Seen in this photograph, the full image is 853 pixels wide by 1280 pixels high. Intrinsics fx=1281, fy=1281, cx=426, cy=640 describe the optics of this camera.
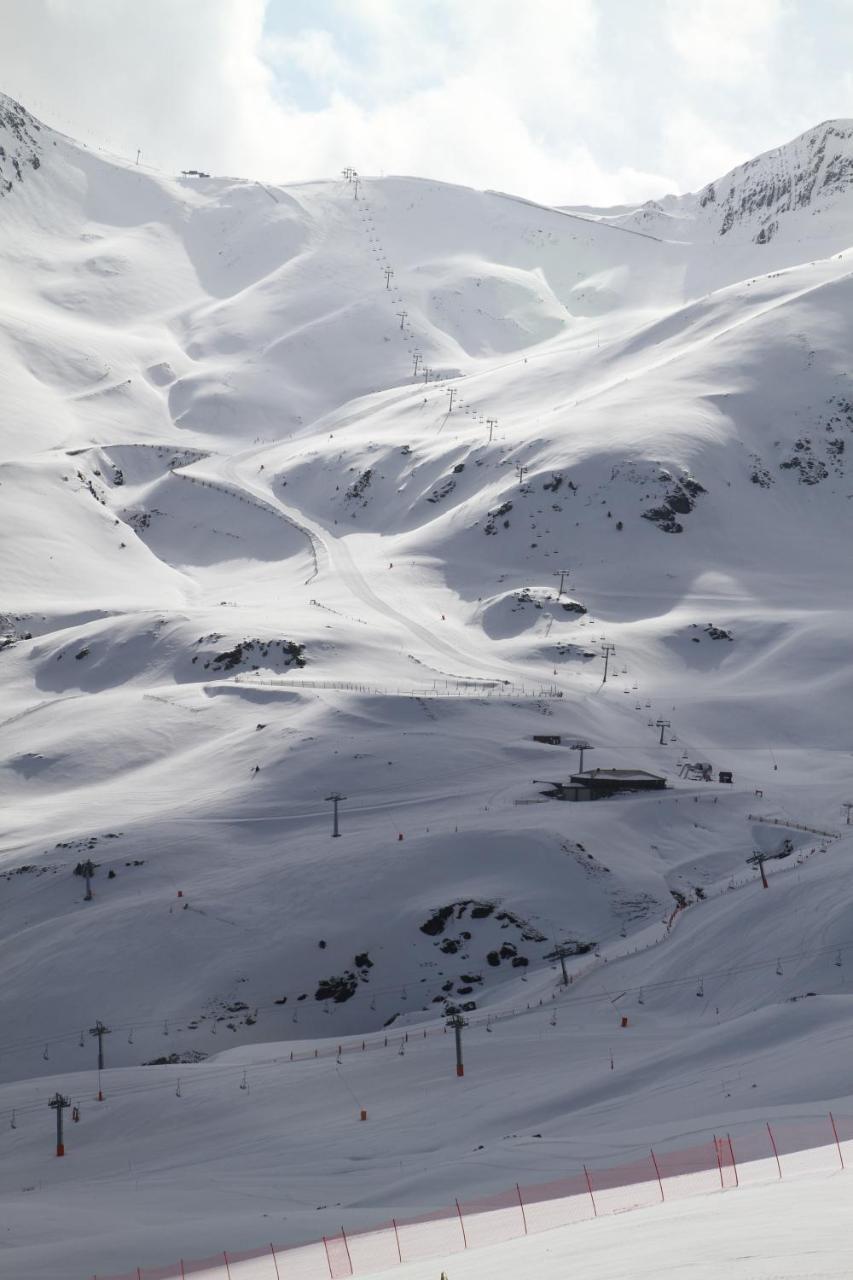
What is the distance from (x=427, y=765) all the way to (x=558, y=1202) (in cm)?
5543

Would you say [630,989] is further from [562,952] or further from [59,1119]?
[59,1119]

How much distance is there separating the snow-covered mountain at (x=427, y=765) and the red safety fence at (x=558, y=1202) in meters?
1.58

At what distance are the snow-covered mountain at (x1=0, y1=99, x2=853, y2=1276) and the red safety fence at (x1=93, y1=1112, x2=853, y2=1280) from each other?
1.58 meters

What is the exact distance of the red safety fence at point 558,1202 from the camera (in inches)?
1059

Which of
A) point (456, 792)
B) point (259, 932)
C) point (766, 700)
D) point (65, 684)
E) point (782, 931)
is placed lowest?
point (782, 931)

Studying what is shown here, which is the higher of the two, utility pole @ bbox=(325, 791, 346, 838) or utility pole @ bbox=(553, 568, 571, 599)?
utility pole @ bbox=(553, 568, 571, 599)

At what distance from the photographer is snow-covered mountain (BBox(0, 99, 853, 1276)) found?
42.9 meters

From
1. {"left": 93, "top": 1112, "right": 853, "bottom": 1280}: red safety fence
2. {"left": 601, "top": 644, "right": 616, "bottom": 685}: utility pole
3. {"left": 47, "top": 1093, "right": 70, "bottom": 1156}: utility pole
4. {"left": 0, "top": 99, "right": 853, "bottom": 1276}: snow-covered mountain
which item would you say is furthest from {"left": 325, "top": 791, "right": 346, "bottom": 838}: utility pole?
{"left": 93, "top": 1112, "right": 853, "bottom": 1280}: red safety fence

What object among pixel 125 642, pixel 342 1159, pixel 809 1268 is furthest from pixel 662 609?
pixel 809 1268

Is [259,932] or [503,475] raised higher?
[503,475]

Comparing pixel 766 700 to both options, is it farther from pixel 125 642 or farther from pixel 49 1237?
pixel 49 1237

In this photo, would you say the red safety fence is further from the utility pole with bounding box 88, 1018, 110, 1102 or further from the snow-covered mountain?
the utility pole with bounding box 88, 1018, 110, 1102

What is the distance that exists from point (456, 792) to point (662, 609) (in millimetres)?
55251

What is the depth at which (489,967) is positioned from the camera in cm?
6266
